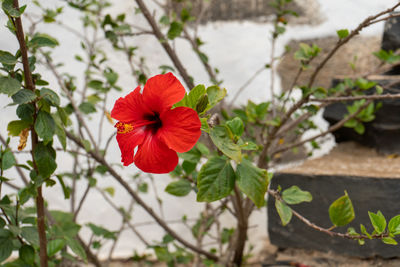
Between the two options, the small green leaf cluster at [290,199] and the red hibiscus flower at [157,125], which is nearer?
the red hibiscus flower at [157,125]

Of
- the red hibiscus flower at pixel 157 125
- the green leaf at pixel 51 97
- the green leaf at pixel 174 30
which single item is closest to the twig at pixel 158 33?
the green leaf at pixel 174 30

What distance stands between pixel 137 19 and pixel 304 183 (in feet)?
4.96

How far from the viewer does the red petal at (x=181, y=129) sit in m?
0.32

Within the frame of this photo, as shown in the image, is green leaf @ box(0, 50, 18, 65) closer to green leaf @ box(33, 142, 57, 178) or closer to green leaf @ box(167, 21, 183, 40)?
green leaf @ box(33, 142, 57, 178)

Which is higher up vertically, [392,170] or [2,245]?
[392,170]

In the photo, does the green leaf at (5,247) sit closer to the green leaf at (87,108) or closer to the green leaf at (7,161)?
the green leaf at (7,161)

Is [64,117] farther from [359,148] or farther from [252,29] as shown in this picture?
[252,29]

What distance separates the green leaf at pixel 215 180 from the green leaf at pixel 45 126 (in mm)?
206

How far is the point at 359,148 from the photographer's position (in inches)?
49.1

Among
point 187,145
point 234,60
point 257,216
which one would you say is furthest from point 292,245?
point 234,60

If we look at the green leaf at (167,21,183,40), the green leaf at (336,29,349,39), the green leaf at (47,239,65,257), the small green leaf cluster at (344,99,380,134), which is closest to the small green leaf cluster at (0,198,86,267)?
the green leaf at (47,239,65,257)

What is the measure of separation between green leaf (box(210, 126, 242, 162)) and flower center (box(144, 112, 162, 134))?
0.05 metres

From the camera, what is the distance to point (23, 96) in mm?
431

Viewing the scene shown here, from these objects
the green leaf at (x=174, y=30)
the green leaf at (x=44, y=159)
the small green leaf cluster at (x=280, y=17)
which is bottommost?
the green leaf at (x=44, y=159)
